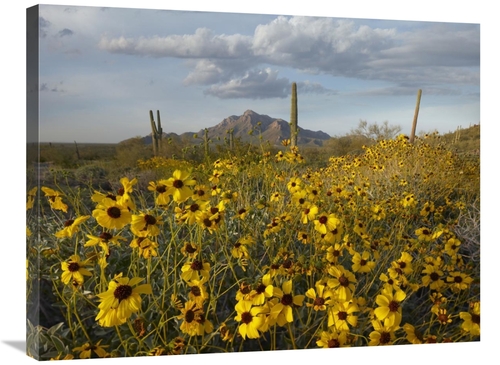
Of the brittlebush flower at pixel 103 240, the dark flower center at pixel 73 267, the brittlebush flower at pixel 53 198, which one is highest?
the brittlebush flower at pixel 53 198

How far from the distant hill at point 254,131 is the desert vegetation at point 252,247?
59 millimetres

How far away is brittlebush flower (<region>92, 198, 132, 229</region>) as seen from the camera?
3953mm

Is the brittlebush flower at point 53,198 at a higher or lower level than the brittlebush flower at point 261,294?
higher

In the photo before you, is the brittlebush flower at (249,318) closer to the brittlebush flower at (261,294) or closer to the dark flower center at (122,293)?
the brittlebush flower at (261,294)

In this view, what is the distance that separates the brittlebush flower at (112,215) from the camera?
13.0 ft

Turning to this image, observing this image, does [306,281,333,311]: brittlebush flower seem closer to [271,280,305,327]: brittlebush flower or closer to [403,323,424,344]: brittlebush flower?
[271,280,305,327]: brittlebush flower

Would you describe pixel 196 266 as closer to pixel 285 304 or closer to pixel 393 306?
pixel 285 304

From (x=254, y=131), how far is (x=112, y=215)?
40.0 inches

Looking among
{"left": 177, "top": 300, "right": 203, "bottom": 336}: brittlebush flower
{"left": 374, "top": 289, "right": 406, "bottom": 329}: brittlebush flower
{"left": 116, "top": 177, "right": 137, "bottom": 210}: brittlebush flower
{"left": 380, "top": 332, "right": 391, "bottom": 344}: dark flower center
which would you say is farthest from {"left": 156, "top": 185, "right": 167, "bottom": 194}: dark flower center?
{"left": 380, "top": 332, "right": 391, "bottom": 344}: dark flower center

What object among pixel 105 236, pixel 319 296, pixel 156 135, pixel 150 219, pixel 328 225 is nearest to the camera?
pixel 105 236

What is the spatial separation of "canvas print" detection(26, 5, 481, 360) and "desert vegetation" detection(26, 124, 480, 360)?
0.01m

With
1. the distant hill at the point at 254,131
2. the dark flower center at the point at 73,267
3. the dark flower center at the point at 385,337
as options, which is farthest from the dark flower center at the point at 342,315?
the dark flower center at the point at 73,267

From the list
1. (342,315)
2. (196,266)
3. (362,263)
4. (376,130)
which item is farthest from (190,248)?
(376,130)

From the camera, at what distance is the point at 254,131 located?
452cm
